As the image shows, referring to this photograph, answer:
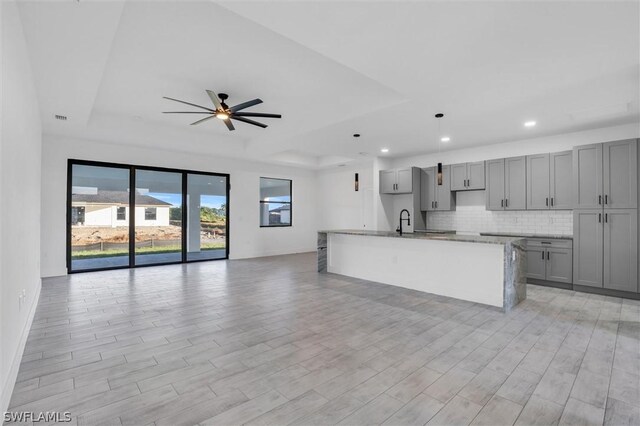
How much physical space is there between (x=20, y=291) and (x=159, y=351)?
1.41 m

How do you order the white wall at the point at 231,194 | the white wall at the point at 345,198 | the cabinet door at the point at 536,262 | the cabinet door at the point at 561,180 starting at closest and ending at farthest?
the cabinet door at the point at 561,180
the cabinet door at the point at 536,262
the white wall at the point at 231,194
the white wall at the point at 345,198

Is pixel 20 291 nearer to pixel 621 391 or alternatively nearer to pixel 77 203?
pixel 77 203

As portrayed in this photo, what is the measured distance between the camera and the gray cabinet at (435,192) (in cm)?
728

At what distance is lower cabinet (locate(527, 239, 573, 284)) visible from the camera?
5363 millimetres

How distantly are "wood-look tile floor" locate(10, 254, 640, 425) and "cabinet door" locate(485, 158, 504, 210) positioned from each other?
7.19 ft

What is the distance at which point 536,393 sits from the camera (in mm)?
2229

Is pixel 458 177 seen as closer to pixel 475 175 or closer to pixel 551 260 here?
pixel 475 175

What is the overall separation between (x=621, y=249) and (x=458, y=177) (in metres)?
3.02

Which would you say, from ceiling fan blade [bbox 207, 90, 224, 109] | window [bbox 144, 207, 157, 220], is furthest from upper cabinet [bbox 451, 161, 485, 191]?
window [bbox 144, 207, 157, 220]

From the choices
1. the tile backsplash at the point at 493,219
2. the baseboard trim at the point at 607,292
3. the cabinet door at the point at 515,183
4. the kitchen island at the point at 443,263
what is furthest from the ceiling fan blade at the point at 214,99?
the baseboard trim at the point at 607,292

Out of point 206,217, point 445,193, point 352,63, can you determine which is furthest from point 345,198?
point 352,63

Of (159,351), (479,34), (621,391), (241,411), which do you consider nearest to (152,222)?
(159,351)

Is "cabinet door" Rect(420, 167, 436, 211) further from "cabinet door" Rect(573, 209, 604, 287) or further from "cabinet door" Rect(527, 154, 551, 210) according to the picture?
"cabinet door" Rect(573, 209, 604, 287)

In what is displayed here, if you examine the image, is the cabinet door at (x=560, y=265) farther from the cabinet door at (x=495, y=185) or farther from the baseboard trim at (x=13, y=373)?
the baseboard trim at (x=13, y=373)
